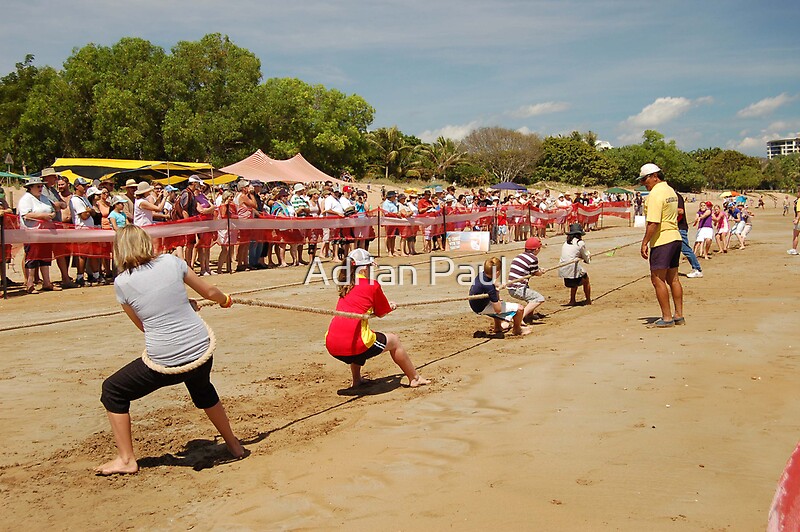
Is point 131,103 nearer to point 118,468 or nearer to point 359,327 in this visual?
point 359,327

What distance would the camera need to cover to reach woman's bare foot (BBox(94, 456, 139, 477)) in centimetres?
507

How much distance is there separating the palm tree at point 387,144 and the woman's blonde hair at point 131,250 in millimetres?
64633

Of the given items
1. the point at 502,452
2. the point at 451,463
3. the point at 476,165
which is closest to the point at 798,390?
the point at 502,452

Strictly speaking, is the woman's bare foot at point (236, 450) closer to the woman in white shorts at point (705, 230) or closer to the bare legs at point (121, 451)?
the bare legs at point (121, 451)

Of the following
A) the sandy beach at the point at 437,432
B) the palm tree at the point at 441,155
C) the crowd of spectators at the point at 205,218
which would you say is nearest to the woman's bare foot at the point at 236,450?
the sandy beach at the point at 437,432

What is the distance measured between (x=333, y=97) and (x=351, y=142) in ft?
13.3

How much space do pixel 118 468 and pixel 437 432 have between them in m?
2.34

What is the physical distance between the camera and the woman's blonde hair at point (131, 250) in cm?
494

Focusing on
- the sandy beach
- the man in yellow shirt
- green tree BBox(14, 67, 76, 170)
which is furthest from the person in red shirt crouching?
green tree BBox(14, 67, 76, 170)

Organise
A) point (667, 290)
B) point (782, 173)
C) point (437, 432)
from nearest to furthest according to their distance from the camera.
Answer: point (437, 432) < point (667, 290) < point (782, 173)

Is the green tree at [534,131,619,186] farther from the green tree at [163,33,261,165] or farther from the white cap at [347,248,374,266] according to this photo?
the white cap at [347,248,374,266]

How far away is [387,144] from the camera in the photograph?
7000cm

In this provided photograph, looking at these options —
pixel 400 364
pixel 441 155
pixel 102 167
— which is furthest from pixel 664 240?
pixel 441 155

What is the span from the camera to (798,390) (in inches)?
239
